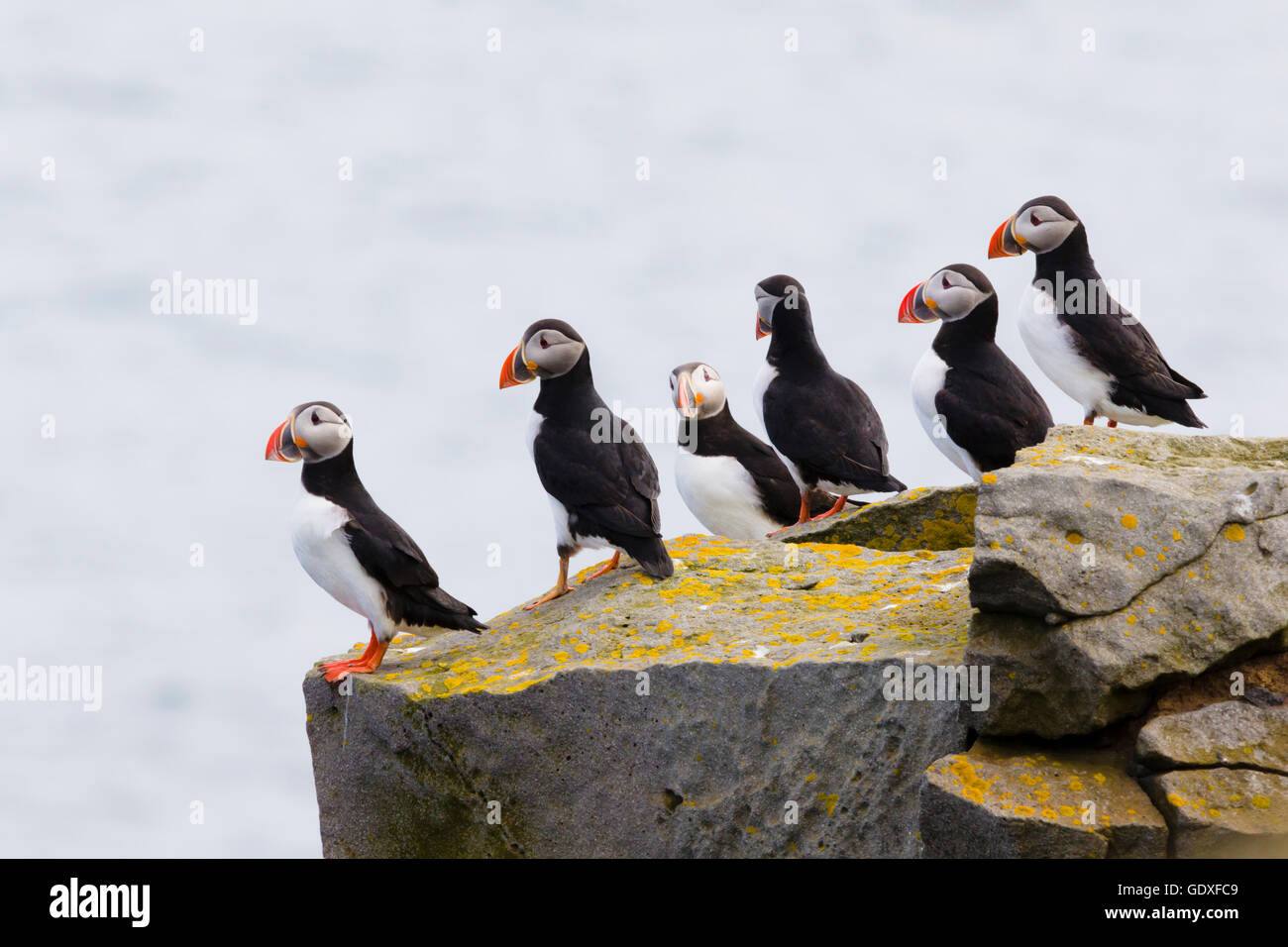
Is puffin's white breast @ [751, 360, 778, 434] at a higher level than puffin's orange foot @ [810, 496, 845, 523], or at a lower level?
higher

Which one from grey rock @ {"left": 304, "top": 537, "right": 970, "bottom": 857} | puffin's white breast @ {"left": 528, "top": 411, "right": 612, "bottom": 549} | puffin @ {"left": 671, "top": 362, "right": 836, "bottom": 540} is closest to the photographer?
grey rock @ {"left": 304, "top": 537, "right": 970, "bottom": 857}

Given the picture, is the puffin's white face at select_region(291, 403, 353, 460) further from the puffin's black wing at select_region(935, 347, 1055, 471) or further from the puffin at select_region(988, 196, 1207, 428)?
the puffin at select_region(988, 196, 1207, 428)

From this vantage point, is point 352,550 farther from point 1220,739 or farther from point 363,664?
point 1220,739

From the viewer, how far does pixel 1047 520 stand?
18.7 ft

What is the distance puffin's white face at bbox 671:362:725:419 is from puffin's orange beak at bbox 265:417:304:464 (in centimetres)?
320

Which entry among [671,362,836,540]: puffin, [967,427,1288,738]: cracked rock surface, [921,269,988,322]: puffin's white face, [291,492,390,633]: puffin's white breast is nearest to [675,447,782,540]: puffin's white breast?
[671,362,836,540]: puffin

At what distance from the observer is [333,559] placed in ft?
24.8

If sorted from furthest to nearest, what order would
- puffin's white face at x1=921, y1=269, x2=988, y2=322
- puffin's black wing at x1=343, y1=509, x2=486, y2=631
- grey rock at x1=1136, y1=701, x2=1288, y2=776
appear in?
puffin's white face at x1=921, y1=269, x2=988, y2=322
puffin's black wing at x1=343, y1=509, x2=486, y2=631
grey rock at x1=1136, y1=701, x2=1288, y2=776

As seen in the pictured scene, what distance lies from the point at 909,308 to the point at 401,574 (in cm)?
412

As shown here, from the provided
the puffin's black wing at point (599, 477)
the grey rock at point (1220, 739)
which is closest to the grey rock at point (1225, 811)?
the grey rock at point (1220, 739)

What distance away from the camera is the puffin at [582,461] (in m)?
7.92

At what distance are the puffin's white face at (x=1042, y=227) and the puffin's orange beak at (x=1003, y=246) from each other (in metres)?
0.07

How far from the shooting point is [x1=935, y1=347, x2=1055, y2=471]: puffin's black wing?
9258 mm
